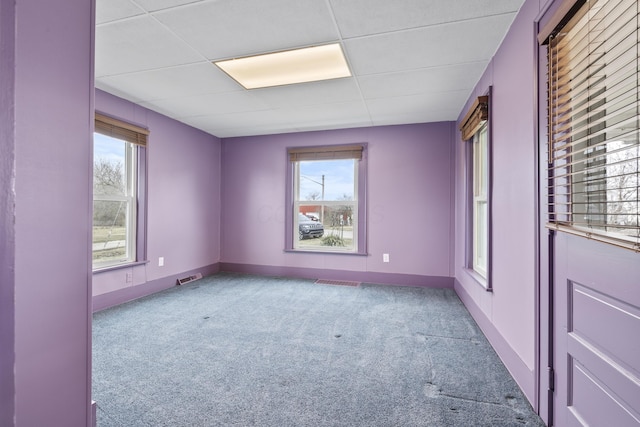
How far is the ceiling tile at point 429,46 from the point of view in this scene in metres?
2.11

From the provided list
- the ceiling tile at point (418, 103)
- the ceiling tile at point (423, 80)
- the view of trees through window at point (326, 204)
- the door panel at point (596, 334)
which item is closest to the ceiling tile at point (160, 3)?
the ceiling tile at point (423, 80)

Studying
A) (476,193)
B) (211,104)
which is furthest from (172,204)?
(476,193)

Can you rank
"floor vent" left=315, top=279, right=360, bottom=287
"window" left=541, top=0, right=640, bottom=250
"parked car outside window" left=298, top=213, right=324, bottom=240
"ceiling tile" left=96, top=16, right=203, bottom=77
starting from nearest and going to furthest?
"window" left=541, top=0, right=640, bottom=250 < "ceiling tile" left=96, top=16, right=203, bottom=77 < "floor vent" left=315, top=279, right=360, bottom=287 < "parked car outside window" left=298, top=213, right=324, bottom=240

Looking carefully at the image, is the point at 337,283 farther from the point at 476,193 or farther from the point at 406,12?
the point at 406,12

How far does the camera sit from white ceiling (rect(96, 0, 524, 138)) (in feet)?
6.31

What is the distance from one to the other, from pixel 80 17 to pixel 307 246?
4.09m

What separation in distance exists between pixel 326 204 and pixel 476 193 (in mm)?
2155

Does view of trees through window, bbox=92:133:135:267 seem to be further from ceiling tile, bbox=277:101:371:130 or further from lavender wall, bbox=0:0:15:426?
lavender wall, bbox=0:0:15:426

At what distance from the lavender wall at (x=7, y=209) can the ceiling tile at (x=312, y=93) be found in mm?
2406

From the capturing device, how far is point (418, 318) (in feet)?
9.98

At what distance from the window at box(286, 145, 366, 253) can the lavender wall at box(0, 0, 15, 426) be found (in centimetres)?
392

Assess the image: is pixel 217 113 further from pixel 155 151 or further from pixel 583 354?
pixel 583 354

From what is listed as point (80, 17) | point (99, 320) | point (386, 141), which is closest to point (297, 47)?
point (80, 17)

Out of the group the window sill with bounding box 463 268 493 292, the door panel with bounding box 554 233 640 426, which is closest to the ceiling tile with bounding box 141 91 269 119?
the window sill with bounding box 463 268 493 292
